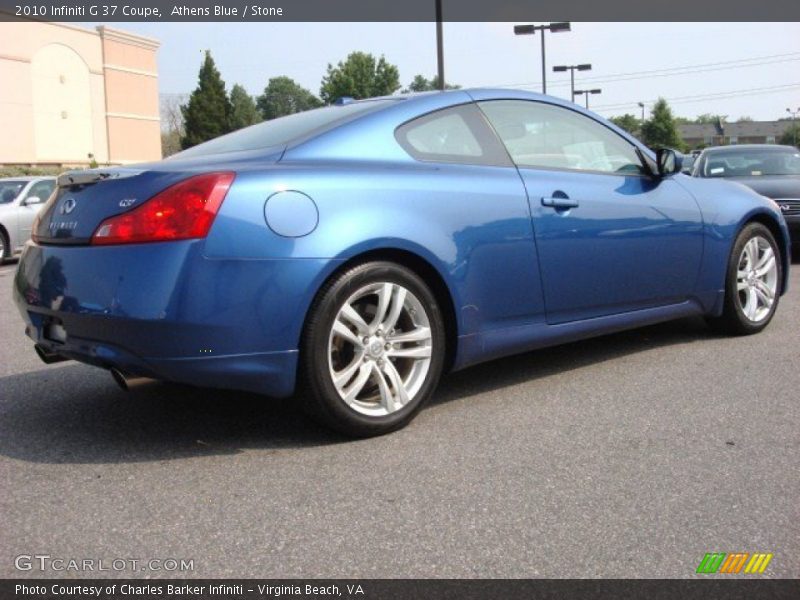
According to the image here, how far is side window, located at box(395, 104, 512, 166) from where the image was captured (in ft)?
12.7

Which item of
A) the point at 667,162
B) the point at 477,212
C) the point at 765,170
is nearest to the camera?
the point at 477,212

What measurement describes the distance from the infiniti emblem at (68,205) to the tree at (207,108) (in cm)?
6366

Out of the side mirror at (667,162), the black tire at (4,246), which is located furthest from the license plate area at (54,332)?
the black tire at (4,246)

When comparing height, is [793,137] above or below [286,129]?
above

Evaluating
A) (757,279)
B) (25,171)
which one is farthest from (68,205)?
(25,171)

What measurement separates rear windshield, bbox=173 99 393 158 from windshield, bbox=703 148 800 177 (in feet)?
24.9

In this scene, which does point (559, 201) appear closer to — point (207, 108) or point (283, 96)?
point (207, 108)

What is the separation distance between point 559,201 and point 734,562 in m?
2.17

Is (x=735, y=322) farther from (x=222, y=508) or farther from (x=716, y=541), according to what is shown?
(x=222, y=508)

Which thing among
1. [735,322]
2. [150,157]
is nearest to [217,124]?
[150,157]

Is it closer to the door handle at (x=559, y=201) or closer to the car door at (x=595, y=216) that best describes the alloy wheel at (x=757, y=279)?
the car door at (x=595, y=216)

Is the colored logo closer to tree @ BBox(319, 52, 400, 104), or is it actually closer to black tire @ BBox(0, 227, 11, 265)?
black tire @ BBox(0, 227, 11, 265)

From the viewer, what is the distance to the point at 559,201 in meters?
4.21

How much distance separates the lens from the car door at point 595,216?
4.19 metres
